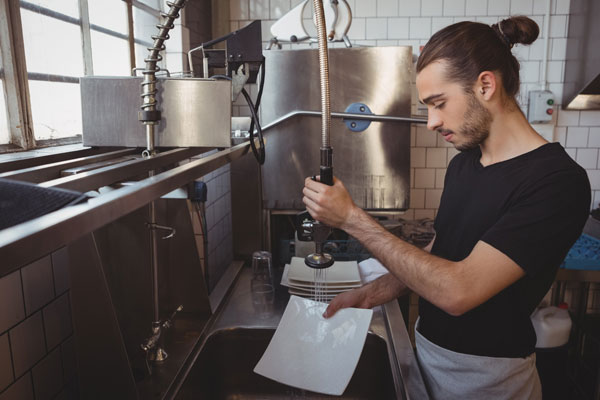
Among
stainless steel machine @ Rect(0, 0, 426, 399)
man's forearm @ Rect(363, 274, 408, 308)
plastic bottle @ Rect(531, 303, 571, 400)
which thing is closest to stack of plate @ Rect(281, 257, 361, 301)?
stainless steel machine @ Rect(0, 0, 426, 399)

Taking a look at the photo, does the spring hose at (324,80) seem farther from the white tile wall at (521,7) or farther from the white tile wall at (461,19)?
the white tile wall at (521,7)

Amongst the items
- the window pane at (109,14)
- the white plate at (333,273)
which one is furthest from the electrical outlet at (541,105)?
the window pane at (109,14)

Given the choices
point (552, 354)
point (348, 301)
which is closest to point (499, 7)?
Answer: point (552, 354)

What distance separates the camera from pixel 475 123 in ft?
3.96

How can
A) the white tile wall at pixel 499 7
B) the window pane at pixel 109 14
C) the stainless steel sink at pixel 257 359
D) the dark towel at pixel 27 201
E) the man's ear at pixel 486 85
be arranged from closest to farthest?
the dark towel at pixel 27 201 < the man's ear at pixel 486 85 < the stainless steel sink at pixel 257 359 < the window pane at pixel 109 14 < the white tile wall at pixel 499 7

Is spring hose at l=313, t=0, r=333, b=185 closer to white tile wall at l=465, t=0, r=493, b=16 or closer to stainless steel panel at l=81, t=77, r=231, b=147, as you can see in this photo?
stainless steel panel at l=81, t=77, r=231, b=147

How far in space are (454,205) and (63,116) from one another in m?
1.40

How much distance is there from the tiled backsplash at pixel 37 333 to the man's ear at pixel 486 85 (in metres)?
1.16

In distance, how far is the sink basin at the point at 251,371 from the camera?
1398 mm

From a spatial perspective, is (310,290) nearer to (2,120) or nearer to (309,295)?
(309,295)

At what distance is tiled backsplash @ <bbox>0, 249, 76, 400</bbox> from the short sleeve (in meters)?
1.06

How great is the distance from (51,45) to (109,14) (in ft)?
1.62

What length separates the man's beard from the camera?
1195mm

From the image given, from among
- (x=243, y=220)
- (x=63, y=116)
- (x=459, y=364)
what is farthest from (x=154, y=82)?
(x=243, y=220)
